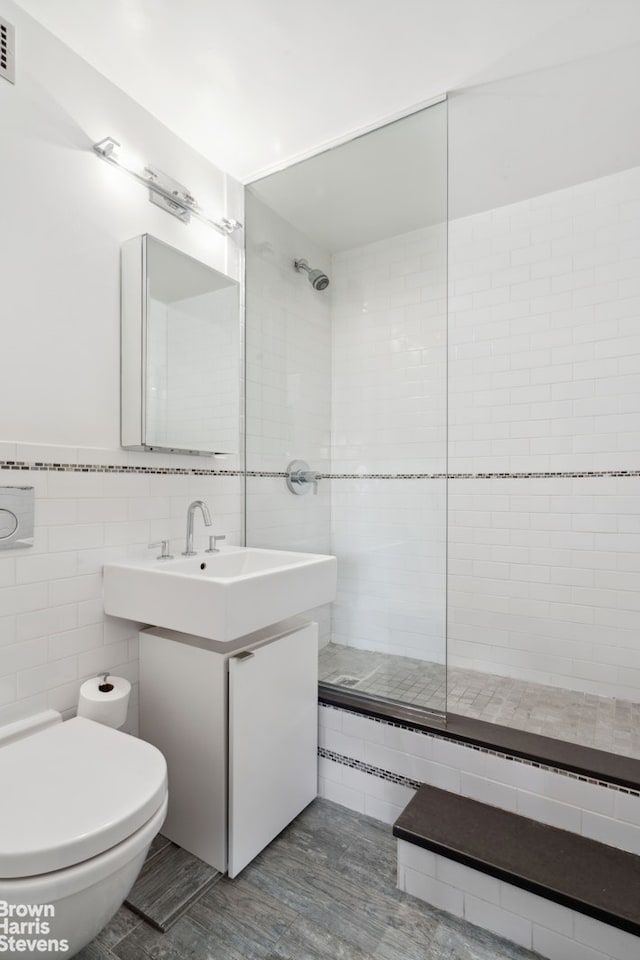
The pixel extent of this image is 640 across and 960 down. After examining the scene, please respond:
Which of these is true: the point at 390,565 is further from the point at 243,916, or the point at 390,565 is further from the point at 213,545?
the point at 243,916

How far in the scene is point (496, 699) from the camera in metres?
2.24

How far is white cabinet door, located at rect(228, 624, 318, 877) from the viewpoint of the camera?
158 centimetres

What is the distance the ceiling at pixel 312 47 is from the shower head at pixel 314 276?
0.57 meters

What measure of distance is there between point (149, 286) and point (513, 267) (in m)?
1.87

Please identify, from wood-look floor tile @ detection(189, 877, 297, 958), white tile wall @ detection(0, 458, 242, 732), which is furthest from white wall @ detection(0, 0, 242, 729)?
wood-look floor tile @ detection(189, 877, 297, 958)

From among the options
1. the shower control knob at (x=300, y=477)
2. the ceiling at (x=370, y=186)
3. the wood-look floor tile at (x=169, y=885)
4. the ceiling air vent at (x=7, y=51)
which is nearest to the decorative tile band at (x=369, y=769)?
the wood-look floor tile at (x=169, y=885)

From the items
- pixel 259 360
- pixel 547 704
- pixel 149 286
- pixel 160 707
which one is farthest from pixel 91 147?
pixel 547 704

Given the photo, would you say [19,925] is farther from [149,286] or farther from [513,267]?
[513,267]

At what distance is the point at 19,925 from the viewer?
971 mm

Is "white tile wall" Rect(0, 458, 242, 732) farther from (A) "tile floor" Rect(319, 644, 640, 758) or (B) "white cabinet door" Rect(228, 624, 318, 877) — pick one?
(A) "tile floor" Rect(319, 644, 640, 758)

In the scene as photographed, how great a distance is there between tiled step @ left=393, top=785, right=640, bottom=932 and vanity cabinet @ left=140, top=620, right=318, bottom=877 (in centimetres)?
45

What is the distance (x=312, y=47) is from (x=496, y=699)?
8.61 feet

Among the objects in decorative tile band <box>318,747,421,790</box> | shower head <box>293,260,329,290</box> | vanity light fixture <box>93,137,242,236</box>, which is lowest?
decorative tile band <box>318,747,421,790</box>

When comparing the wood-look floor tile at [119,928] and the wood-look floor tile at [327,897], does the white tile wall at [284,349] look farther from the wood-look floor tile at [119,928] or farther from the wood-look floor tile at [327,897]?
the wood-look floor tile at [119,928]
